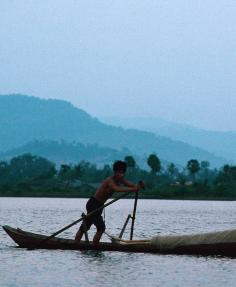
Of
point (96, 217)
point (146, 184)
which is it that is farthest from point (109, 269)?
point (146, 184)

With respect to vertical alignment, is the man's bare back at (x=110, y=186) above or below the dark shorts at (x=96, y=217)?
above

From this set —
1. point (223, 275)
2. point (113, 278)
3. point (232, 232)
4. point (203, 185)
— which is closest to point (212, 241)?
point (232, 232)

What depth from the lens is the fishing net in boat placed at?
23550 mm

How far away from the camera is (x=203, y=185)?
152 metres

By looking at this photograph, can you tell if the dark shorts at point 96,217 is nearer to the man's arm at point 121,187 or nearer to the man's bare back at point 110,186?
the man's bare back at point 110,186

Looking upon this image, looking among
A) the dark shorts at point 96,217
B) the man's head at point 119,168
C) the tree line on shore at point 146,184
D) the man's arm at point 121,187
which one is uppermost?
the tree line on shore at point 146,184

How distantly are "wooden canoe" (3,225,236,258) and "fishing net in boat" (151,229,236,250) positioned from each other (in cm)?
8

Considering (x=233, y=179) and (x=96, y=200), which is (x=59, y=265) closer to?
(x=96, y=200)

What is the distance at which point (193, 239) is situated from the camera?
2423 cm

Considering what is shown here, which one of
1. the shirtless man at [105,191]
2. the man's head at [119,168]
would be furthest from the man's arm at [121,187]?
the man's head at [119,168]

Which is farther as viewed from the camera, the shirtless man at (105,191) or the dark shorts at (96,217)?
the dark shorts at (96,217)

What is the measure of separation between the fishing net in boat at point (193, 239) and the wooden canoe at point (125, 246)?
0.08 m

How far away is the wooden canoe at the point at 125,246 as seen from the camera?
23.7 meters

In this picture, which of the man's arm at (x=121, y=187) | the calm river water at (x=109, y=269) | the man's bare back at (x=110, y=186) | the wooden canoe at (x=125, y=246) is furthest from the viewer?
the man's bare back at (x=110, y=186)
